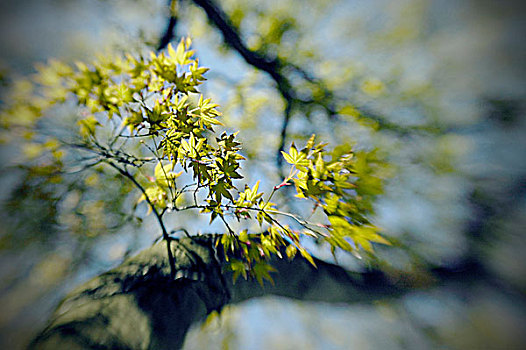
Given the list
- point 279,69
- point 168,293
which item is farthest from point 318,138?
point 168,293

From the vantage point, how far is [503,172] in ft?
1.96

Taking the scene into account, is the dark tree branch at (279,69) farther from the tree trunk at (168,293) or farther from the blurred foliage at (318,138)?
the tree trunk at (168,293)

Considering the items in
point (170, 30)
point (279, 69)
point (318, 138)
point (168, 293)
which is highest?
point (170, 30)

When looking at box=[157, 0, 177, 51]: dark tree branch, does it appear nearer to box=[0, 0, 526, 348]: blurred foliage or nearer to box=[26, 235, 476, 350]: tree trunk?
box=[0, 0, 526, 348]: blurred foliage

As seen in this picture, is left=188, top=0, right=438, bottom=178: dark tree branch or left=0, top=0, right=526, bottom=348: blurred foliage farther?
left=188, top=0, right=438, bottom=178: dark tree branch

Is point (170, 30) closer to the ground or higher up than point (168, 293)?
higher up

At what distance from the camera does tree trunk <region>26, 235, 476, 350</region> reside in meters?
0.63

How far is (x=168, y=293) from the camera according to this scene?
2.67ft

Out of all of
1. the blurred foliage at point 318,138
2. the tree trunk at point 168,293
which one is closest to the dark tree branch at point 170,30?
the blurred foliage at point 318,138

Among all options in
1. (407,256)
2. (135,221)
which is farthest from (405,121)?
(135,221)

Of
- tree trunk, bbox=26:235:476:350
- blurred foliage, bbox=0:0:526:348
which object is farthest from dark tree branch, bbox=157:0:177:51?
tree trunk, bbox=26:235:476:350

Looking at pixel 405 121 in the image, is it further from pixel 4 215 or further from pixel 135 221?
pixel 4 215

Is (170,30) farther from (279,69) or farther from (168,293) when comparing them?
(168,293)

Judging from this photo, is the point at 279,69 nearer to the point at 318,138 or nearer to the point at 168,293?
the point at 318,138
